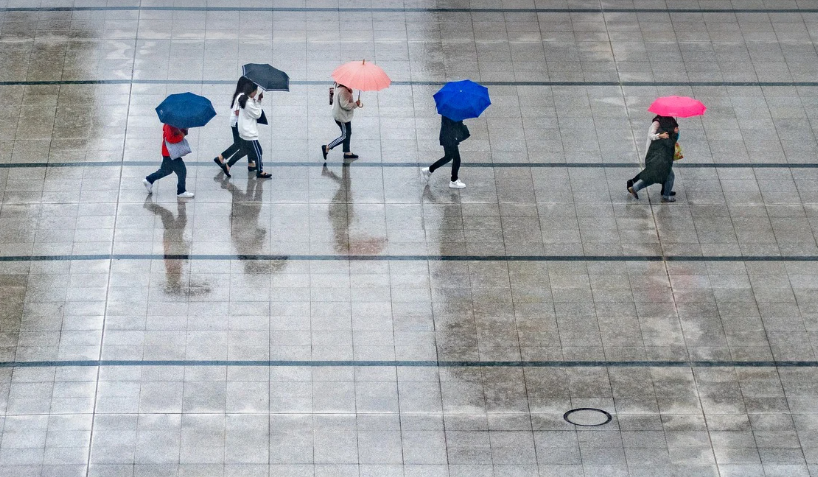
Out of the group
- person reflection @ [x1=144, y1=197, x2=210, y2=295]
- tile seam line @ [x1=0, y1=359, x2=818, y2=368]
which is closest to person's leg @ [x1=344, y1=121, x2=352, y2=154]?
person reflection @ [x1=144, y1=197, x2=210, y2=295]

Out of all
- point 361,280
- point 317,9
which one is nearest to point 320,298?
point 361,280

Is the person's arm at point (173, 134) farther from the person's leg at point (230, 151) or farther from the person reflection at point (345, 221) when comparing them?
the person reflection at point (345, 221)

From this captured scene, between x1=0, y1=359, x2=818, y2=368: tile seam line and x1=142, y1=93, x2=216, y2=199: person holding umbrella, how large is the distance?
302 cm

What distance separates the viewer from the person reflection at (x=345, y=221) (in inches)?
603

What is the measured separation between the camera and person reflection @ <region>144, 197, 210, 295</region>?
48.0 ft

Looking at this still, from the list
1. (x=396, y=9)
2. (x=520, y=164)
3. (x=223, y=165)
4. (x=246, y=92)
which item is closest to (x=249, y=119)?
(x=246, y=92)

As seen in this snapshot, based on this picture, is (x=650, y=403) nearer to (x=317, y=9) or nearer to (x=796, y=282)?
(x=796, y=282)

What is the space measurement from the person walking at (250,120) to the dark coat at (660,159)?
16.8ft

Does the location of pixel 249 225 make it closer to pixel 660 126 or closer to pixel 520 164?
pixel 520 164

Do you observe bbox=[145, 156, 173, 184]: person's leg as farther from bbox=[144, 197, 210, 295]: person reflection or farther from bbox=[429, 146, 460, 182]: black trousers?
bbox=[429, 146, 460, 182]: black trousers

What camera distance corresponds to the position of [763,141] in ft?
56.7

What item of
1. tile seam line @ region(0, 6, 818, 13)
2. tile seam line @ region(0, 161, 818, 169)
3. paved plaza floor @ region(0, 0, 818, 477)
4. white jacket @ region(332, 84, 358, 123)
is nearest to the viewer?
paved plaza floor @ region(0, 0, 818, 477)

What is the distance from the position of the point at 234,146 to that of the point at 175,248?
1.77 meters

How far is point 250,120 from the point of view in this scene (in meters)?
15.8
